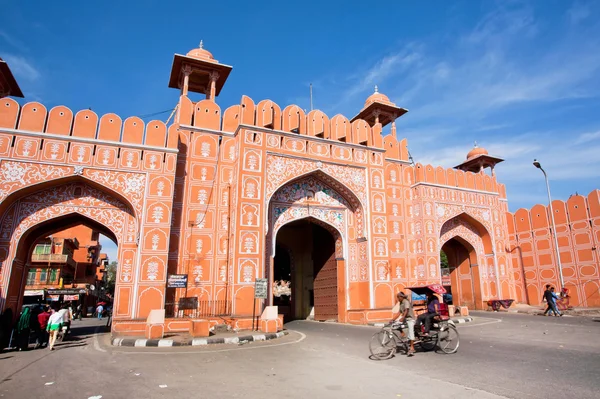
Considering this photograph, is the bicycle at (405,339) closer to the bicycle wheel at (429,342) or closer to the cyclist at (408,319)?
the bicycle wheel at (429,342)

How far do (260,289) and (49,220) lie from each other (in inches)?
280

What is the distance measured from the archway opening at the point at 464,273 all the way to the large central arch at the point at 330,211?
763 cm

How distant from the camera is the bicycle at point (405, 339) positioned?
7.86m

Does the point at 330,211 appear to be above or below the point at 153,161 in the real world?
below

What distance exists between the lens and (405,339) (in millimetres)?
8477

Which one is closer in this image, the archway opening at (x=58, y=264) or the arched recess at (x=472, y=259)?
the archway opening at (x=58, y=264)

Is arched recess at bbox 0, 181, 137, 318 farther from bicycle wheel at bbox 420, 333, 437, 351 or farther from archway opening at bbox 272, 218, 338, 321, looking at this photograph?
bicycle wheel at bbox 420, 333, 437, 351

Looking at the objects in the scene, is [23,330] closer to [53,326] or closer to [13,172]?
[53,326]

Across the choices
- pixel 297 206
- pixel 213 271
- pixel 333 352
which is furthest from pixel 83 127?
pixel 333 352

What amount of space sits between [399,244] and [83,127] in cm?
1337

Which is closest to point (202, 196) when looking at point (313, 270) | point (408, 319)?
point (313, 270)

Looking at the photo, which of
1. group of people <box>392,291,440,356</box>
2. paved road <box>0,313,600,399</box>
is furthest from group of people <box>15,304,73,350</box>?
group of people <box>392,291,440,356</box>

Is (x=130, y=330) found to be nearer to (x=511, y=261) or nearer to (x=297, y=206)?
(x=297, y=206)

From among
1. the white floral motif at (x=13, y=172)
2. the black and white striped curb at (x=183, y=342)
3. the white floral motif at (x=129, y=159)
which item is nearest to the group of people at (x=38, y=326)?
the black and white striped curb at (x=183, y=342)
